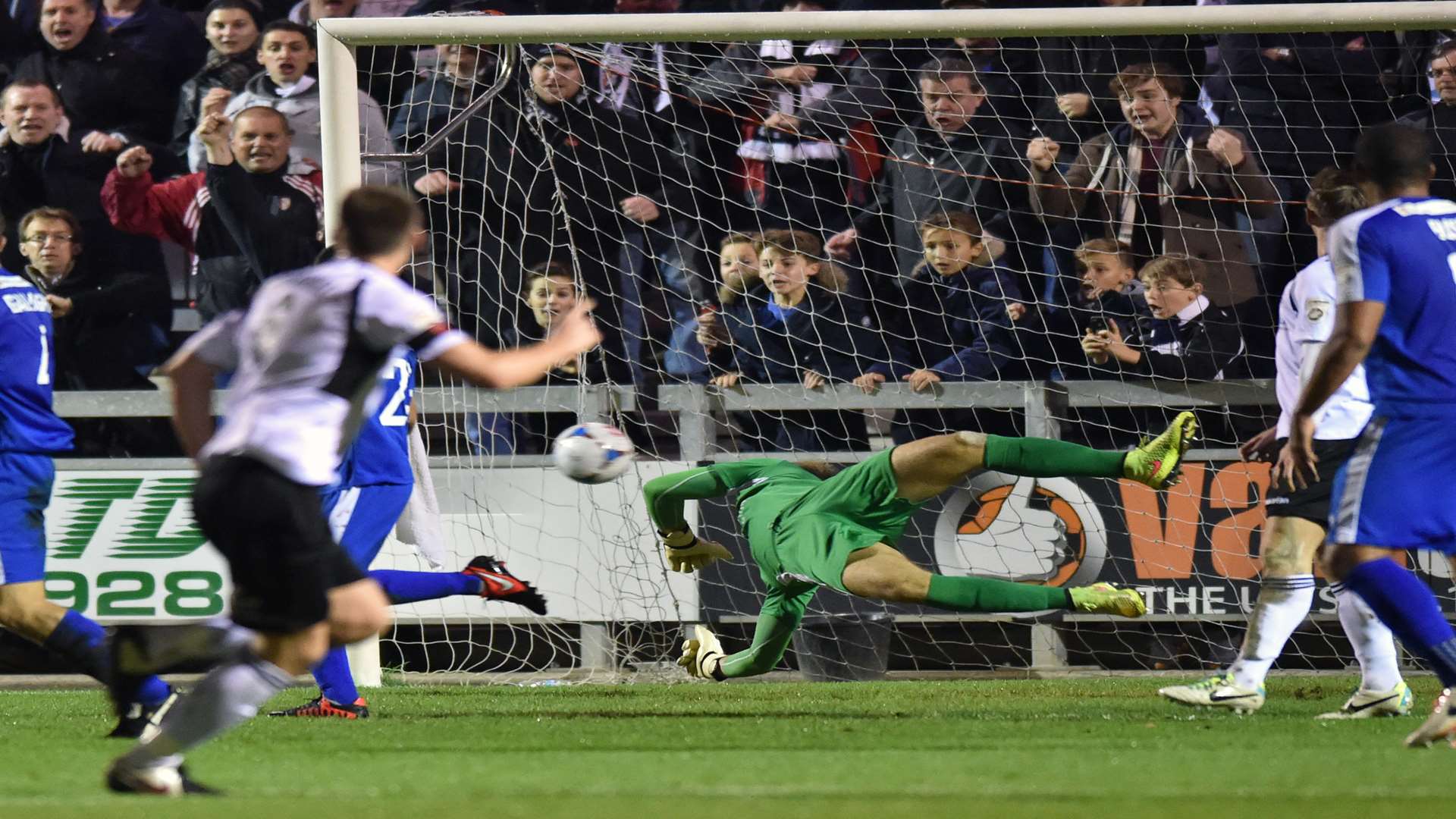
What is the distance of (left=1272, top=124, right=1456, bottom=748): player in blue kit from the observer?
4.63 m

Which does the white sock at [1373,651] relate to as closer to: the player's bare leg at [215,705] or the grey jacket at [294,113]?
the player's bare leg at [215,705]

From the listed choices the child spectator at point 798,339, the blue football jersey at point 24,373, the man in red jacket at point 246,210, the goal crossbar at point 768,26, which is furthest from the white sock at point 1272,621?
the man in red jacket at point 246,210

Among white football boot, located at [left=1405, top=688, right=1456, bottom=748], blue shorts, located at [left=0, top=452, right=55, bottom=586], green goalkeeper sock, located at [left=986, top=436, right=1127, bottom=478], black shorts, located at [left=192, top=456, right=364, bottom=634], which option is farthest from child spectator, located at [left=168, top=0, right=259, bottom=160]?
white football boot, located at [left=1405, top=688, right=1456, bottom=748]

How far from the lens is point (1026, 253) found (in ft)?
28.7

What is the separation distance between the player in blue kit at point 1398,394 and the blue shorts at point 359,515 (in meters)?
3.35

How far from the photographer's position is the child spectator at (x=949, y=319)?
28.0 ft

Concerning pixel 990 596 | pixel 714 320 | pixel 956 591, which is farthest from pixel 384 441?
pixel 714 320

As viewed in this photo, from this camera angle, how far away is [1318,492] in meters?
6.02

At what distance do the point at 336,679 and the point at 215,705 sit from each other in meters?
2.54

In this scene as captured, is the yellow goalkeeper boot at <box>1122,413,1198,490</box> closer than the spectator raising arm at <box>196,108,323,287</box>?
Yes

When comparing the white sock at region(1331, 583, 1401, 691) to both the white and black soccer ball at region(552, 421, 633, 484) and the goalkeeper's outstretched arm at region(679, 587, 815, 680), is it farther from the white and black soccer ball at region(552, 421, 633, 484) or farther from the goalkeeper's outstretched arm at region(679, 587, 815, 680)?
the white and black soccer ball at region(552, 421, 633, 484)

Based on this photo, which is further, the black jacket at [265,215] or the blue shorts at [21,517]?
the black jacket at [265,215]

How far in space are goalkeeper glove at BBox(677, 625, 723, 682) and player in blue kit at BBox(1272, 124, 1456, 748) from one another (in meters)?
2.77

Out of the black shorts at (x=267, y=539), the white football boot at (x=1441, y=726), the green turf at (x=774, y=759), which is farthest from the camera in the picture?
the white football boot at (x=1441, y=726)
